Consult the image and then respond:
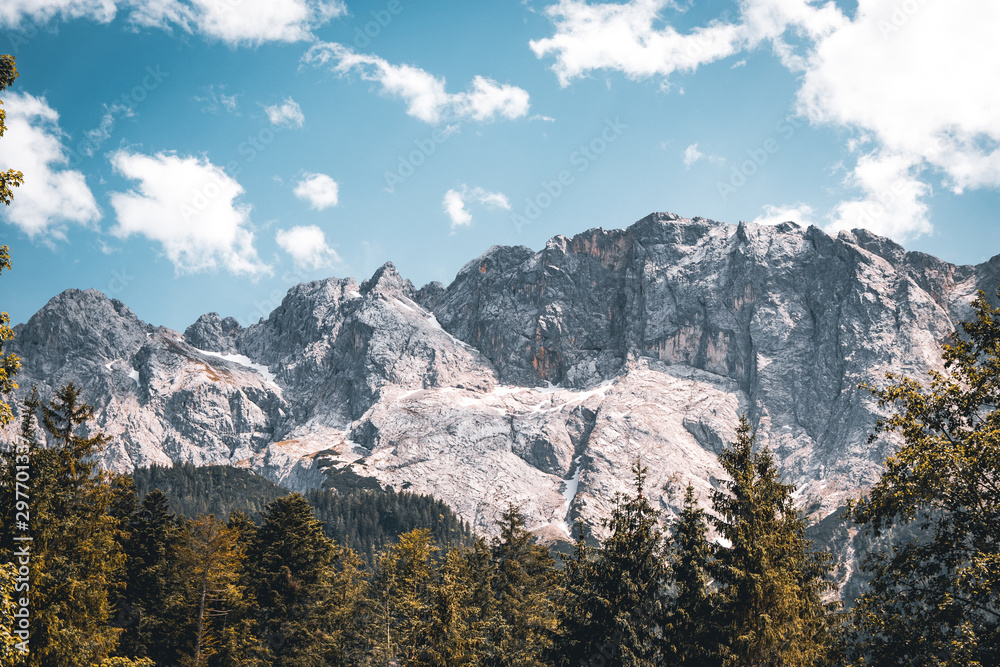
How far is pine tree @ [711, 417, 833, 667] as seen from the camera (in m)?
23.0

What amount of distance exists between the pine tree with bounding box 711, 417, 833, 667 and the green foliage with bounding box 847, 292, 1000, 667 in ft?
24.1

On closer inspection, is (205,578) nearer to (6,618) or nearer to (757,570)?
(6,618)

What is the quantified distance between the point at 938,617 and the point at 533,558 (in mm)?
40373

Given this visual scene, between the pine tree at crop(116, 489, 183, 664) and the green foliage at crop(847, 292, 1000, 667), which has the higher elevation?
the green foliage at crop(847, 292, 1000, 667)

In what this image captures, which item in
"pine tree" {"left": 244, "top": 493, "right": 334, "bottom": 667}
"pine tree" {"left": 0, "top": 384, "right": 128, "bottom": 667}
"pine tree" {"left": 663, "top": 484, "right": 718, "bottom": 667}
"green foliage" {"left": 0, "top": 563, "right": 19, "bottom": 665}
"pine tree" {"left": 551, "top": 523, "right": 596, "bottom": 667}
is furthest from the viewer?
"pine tree" {"left": 244, "top": 493, "right": 334, "bottom": 667}

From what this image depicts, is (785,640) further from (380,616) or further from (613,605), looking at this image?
(380,616)

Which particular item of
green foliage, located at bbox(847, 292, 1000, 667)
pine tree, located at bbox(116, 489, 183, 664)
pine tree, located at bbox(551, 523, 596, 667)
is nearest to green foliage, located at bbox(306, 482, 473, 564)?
pine tree, located at bbox(116, 489, 183, 664)

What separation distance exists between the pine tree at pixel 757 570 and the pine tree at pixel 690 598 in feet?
2.54

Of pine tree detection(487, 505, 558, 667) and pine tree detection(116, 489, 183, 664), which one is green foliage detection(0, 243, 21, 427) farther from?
pine tree detection(116, 489, 183, 664)

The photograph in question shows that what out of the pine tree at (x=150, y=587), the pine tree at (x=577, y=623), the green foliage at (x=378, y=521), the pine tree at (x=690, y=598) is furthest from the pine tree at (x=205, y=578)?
the green foliage at (x=378, y=521)

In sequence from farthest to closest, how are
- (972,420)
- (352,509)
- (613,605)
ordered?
(352,509), (613,605), (972,420)

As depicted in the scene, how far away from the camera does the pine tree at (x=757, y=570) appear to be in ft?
75.3

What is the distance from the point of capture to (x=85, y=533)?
24.3 m

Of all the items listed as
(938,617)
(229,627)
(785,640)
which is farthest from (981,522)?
(229,627)
